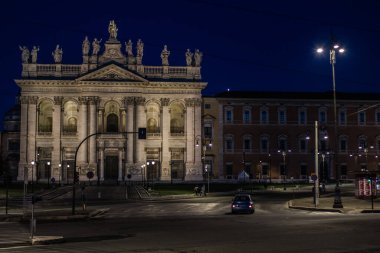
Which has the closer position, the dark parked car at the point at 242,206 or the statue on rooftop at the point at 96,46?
the dark parked car at the point at 242,206

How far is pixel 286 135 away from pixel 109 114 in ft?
97.7

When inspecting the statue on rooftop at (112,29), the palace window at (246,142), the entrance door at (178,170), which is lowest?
the entrance door at (178,170)

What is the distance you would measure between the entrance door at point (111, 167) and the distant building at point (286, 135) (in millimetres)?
16308

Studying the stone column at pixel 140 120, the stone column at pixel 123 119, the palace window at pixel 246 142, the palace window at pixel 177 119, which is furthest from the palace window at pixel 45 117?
the palace window at pixel 246 142

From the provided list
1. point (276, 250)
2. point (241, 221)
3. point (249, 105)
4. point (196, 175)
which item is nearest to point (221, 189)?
point (196, 175)

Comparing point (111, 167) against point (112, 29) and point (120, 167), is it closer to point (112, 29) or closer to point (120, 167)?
point (120, 167)

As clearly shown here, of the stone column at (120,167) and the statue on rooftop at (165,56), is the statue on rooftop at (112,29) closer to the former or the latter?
the statue on rooftop at (165,56)

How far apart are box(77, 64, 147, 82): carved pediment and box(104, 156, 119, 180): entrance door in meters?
12.6

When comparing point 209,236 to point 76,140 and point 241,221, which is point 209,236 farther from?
point 76,140

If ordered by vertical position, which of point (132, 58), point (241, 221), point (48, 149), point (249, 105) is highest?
point (132, 58)

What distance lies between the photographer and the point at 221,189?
75.3 meters

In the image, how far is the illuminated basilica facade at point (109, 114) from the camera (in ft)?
314

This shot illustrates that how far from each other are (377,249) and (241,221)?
13698mm

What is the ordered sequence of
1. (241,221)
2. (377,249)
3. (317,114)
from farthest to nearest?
(317,114), (241,221), (377,249)
